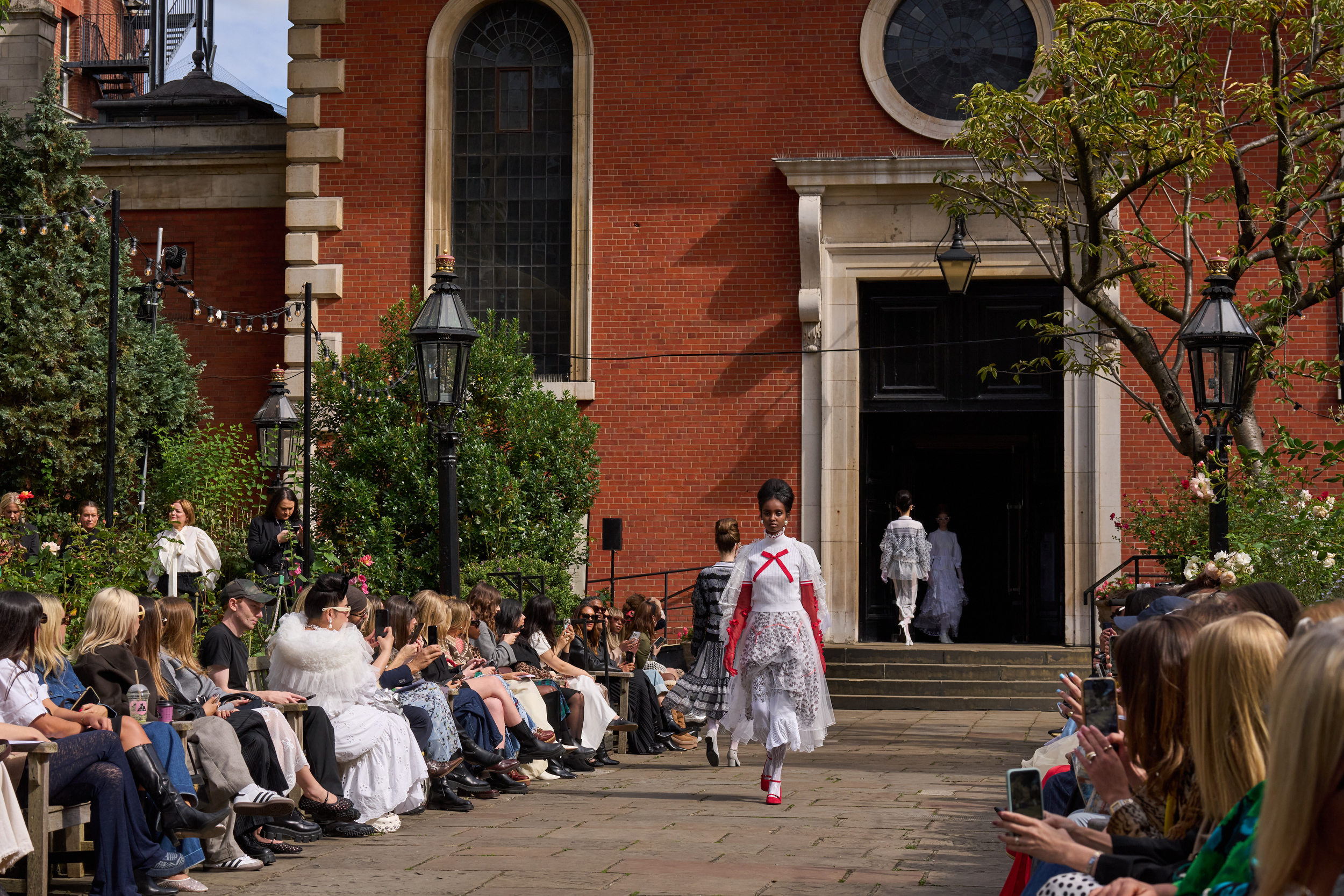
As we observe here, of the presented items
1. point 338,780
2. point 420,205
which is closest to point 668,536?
point 420,205

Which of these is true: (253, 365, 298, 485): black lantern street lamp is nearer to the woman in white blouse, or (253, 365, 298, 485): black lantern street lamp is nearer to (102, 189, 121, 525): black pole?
the woman in white blouse

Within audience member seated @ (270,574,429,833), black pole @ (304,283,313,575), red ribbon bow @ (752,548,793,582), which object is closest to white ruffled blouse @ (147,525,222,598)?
black pole @ (304,283,313,575)

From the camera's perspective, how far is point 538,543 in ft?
53.2

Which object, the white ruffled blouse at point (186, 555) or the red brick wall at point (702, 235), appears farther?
the red brick wall at point (702, 235)

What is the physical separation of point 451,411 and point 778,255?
26.0 feet

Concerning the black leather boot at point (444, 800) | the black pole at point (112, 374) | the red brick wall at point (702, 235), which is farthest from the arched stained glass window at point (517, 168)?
the black leather boot at point (444, 800)

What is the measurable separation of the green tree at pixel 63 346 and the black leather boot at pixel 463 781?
10.4 m

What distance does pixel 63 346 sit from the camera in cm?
1817

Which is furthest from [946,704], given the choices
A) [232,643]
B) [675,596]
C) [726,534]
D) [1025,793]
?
[1025,793]

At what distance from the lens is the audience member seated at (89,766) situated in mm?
5590

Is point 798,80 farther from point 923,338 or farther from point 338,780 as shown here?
point 338,780

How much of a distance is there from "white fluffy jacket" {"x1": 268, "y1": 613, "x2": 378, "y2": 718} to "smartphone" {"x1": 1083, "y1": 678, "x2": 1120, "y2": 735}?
15.0 feet

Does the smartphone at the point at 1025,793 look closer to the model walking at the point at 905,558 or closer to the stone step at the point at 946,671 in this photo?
the stone step at the point at 946,671

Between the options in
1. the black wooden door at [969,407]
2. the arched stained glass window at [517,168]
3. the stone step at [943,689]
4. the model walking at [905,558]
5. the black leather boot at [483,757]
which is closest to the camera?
the black leather boot at [483,757]
